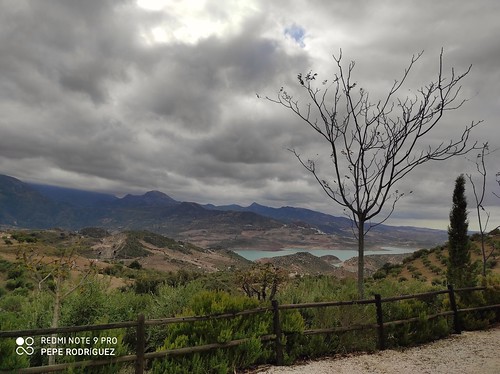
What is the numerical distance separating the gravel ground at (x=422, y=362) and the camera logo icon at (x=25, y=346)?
397cm

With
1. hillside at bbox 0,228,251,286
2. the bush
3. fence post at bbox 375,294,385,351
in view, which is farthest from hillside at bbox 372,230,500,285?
the bush

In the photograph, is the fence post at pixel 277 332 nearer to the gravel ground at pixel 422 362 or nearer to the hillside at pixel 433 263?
the gravel ground at pixel 422 362

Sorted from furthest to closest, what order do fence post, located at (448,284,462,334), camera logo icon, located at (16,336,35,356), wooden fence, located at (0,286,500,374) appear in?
fence post, located at (448,284,462,334)
camera logo icon, located at (16,336,35,356)
wooden fence, located at (0,286,500,374)

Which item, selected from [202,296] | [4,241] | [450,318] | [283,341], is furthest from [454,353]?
[4,241]

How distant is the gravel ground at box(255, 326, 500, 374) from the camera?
6750 mm

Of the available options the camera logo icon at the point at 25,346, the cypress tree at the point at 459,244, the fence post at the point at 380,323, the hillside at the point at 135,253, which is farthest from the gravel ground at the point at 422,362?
the hillside at the point at 135,253

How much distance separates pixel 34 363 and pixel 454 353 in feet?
28.6

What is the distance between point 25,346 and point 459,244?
16820 millimetres

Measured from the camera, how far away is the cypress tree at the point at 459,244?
15.1 m

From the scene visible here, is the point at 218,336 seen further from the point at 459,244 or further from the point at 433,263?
the point at 433,263

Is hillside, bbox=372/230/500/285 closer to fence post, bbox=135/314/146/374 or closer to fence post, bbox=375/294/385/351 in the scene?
fence post, bbox=375/294/385/351

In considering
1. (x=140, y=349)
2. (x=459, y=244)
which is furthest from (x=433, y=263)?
(x=140, y=349)

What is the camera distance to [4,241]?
43.3 m

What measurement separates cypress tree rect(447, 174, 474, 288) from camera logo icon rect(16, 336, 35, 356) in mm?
15524
